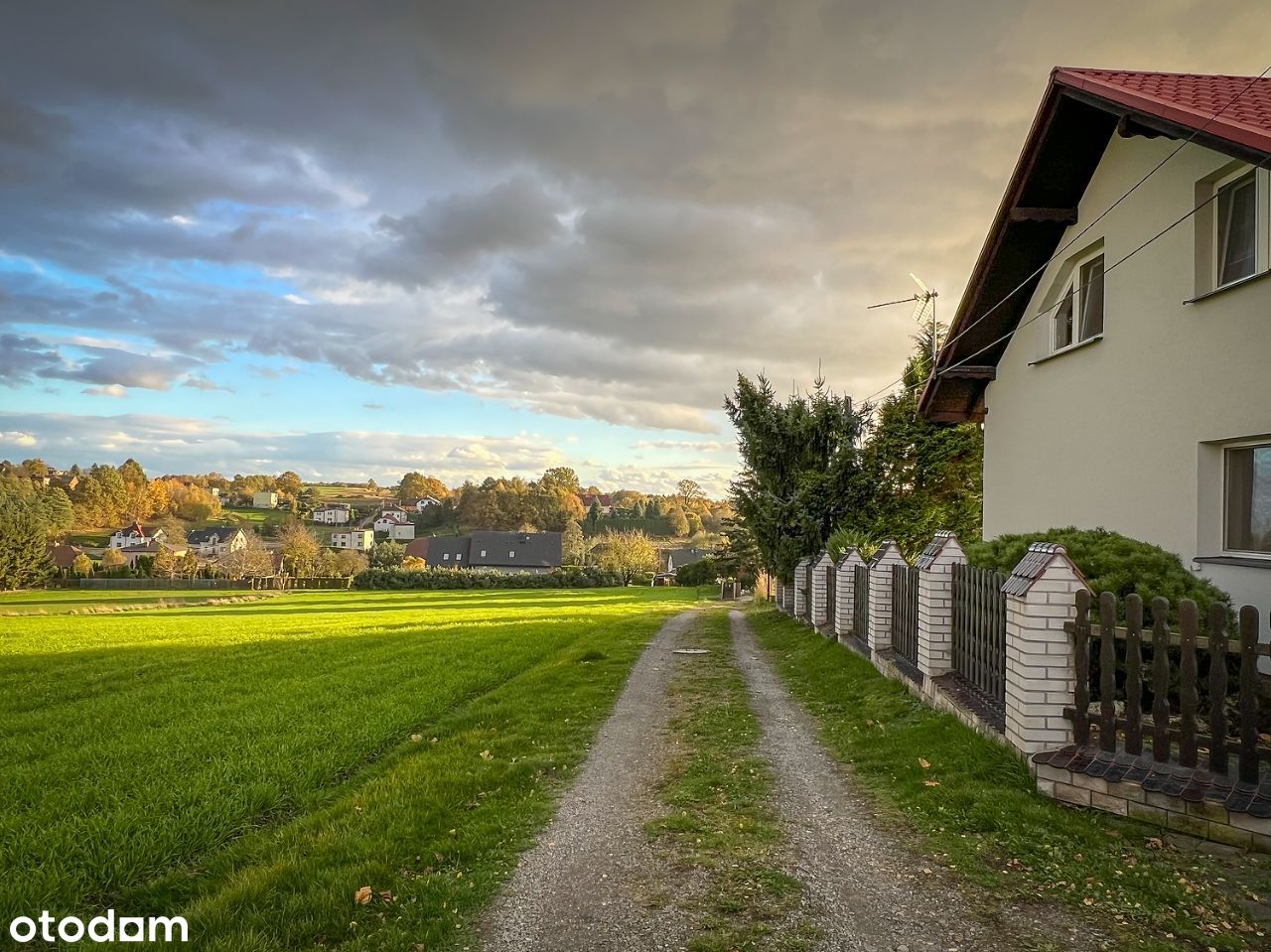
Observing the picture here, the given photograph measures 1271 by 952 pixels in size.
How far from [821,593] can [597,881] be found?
→ 42.2 ft

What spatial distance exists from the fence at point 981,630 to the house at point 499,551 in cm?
8415

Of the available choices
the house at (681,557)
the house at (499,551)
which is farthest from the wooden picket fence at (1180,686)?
the house at (681,557)

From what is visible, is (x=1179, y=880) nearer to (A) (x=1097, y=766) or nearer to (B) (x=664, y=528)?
(A) (x=1097, y=766)

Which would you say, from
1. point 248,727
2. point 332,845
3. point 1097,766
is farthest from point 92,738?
point 1097,766

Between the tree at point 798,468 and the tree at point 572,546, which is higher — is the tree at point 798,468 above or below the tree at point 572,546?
above

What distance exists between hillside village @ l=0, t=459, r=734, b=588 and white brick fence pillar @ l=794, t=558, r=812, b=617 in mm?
38024

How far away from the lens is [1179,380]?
8141 millimetres

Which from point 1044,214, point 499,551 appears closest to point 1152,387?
point 1044,214

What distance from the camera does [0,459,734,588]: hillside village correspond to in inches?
2758

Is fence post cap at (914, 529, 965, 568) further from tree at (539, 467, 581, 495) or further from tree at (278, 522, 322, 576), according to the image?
tree at (539, 467, 581, 495)

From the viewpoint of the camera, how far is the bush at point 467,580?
203 ft

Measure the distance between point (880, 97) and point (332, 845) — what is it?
14.7 metres

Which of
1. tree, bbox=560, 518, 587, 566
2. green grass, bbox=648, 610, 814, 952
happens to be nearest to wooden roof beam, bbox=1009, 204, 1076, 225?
green grass, bbox=648, 610, 814, 952

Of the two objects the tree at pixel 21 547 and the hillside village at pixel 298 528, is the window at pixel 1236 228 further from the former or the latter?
the tree at pixel 21 547
